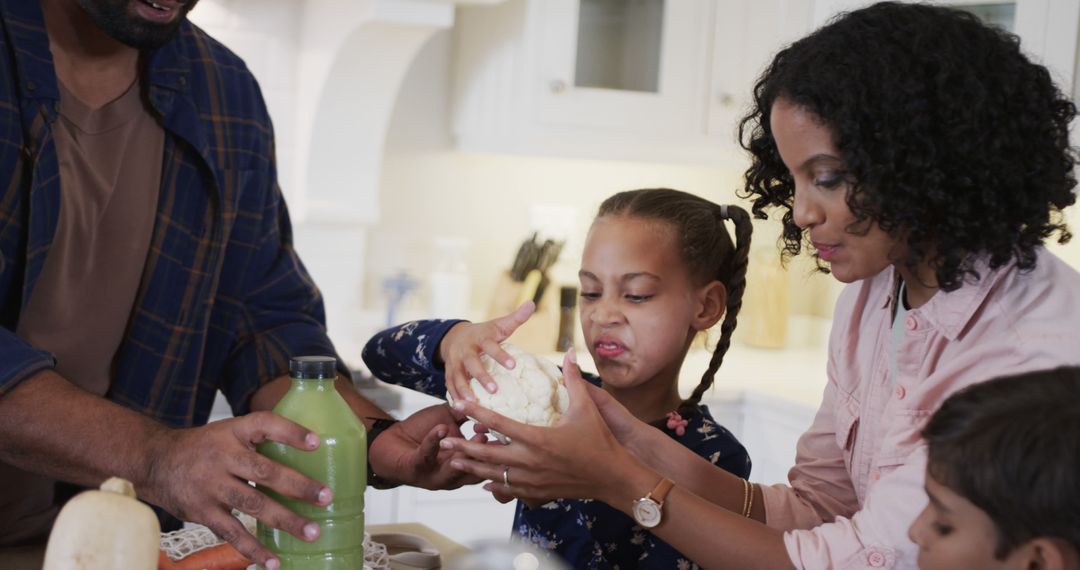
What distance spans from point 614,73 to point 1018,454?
2.23 metres

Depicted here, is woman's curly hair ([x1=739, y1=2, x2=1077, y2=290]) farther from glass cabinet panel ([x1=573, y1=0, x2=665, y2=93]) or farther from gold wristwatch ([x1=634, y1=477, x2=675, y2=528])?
glass cabinet panel ([x1=573, y1=0, x2=665, y2=93])

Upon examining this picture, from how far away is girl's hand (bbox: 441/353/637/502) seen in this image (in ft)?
4.27

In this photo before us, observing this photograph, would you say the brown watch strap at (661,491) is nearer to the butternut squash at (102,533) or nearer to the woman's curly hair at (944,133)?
the woman's curly hair at (944,133)

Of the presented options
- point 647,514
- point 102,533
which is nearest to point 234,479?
point 102,533

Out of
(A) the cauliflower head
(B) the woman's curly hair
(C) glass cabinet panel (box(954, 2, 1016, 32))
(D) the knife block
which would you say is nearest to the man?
(A) the cauliflower head

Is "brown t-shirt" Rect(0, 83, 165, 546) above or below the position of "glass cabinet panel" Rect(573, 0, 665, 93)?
below

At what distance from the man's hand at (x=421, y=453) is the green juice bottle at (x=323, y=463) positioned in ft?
0.85

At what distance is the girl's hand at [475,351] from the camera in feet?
4.44

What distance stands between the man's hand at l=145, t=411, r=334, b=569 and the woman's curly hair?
62 cm

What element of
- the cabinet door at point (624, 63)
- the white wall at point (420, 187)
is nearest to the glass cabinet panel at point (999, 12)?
the white wall at point (420, 187)

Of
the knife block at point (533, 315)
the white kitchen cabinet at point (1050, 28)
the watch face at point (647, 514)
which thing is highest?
the white kitchen cabinet at point (1050, 28)

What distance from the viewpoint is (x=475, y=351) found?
1.39 m

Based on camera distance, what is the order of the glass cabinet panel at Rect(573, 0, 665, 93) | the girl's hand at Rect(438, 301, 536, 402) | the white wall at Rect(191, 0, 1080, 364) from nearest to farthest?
1. the girl's hand at Rect(438, 301, 536, 402)
2. the white wall at Rect(191, 0, 1080, 364)
3. the glass cabinet panel at Rect(573, 0, 665, 93)

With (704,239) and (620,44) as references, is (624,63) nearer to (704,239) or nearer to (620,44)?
(620,44)
